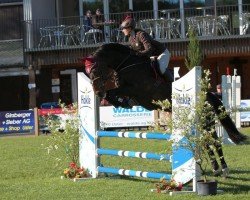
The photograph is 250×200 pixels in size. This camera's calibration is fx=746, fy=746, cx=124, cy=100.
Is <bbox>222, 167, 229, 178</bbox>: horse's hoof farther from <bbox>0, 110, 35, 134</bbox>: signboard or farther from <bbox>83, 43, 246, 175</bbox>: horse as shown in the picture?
<bbox>0, 110, 35, 134</bbox>: signboard

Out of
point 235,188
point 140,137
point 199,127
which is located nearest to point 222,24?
point 140,137

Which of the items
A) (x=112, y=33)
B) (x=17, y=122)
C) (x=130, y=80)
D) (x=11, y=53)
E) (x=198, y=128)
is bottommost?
(x=17, y=122)

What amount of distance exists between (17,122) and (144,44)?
18.0m

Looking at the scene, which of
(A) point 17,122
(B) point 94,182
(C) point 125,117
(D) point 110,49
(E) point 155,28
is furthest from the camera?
(E) point 155,28

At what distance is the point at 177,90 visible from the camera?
10953mm

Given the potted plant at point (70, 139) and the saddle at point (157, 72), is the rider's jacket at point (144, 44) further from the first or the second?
the potted plant at point (70, 139)

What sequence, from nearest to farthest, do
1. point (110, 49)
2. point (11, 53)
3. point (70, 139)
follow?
point (110, 49)
point (70, 139)
point (11, 53)

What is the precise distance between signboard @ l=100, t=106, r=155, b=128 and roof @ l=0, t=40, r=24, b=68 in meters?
8.63

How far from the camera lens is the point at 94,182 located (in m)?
12.5

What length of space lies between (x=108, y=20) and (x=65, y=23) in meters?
2.62

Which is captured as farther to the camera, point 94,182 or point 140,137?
point 94,182

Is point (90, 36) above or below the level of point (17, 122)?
above

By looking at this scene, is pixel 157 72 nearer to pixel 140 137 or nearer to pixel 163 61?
pixel 163 61

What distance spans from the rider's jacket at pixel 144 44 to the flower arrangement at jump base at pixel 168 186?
7.43 feet
